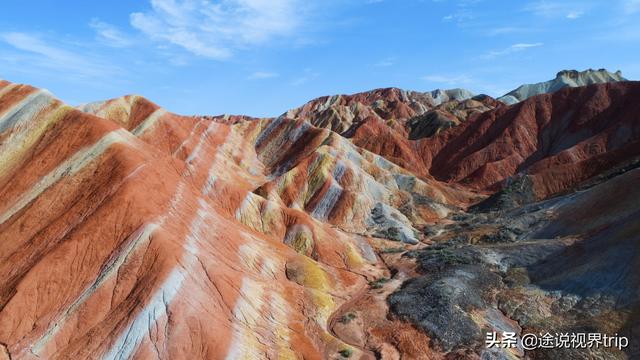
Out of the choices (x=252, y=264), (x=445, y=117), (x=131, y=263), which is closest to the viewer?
(x=131, y=263)

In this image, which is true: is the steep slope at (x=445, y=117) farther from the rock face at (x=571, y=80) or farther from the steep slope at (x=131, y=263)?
the steep slope at (x=131, y=263)

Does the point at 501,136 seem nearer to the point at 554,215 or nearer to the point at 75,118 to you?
the point at 554,215

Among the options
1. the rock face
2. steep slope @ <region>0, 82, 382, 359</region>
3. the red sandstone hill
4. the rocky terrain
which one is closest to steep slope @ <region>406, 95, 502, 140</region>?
the red sandstone hill

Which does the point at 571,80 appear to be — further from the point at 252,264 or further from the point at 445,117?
the point at 252,264

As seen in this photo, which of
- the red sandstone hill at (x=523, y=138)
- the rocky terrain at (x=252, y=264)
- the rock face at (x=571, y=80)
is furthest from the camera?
the rock face at (x=571, y=80)

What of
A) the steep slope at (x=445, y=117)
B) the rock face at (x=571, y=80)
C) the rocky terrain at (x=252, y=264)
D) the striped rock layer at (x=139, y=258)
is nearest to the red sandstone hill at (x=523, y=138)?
the steep slope at (x=445, y=117)

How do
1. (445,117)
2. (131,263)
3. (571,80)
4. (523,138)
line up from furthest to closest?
(571,80) < (445,117) < (523,138) < (131,263)

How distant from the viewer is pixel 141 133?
78.8m

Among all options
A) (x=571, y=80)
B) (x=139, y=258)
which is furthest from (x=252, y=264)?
(x=571, y=80)

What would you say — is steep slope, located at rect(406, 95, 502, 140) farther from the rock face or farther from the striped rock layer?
the striped rock layer

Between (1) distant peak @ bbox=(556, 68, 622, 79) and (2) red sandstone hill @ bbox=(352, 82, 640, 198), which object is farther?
(1) distant peak @ bbox=(556, 68, 622, 79)

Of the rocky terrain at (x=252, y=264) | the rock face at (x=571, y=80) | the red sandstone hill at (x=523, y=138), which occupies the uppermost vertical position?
the rock face at (x=571, y=80)

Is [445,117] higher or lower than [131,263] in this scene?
higher

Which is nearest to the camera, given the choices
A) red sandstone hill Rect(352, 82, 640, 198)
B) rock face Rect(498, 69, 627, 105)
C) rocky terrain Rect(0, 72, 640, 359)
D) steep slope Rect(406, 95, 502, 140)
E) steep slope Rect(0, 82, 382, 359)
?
steep slope Rect(0, 82, 382, 359)
